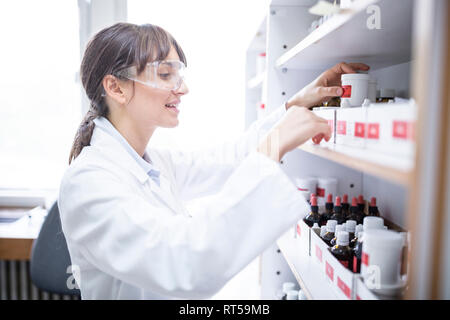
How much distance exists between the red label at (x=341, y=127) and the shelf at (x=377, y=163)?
4 cm

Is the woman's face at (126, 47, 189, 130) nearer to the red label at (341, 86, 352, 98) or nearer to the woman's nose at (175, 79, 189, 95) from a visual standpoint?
the woman's nose at (175, 79, 189, 95)

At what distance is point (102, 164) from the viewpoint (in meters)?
0.99

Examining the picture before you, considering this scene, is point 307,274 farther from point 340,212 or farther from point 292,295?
point 292,295

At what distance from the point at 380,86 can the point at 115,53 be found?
101cm

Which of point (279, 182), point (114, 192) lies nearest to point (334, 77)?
point (279, 182)

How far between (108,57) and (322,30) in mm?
614

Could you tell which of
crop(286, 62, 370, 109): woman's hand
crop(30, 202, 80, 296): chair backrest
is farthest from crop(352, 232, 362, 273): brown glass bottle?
crop(30, 202, 80, 296): chair backrest

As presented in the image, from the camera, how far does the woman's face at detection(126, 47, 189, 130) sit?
45.3 inches

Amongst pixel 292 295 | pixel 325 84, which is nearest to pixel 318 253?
pixel 292 295

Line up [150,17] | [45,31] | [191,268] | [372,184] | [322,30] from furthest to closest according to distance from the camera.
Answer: [45,31], [150,17], [372,184], [322,30], [191,268]

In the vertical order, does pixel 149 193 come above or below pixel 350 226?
above

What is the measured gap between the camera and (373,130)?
29.4 inches

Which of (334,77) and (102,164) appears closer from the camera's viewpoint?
(102,164)

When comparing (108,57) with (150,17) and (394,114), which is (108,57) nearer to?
(394,114)
